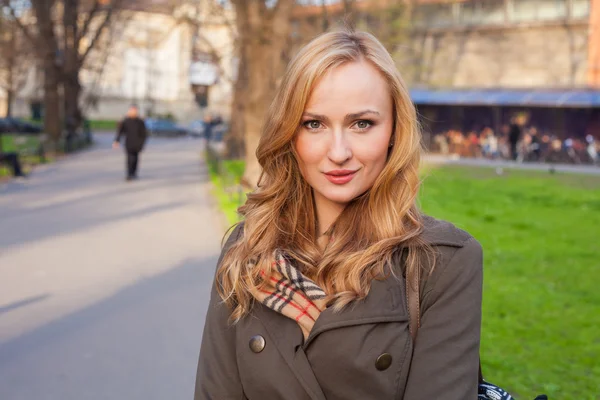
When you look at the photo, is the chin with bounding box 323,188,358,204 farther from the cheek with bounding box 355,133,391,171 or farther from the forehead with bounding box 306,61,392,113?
the forehead with bounding box 306,61,392,113

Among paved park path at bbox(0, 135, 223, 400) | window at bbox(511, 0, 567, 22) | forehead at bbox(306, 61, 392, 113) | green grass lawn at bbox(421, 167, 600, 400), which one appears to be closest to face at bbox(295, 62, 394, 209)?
forehead at bbox(306, 61, 392, 113)

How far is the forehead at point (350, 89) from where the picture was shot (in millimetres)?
2207

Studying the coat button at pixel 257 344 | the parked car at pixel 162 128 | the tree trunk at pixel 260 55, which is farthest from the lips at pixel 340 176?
the parked car at pixel 162 128

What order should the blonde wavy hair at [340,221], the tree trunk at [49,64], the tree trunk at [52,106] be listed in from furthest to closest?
the tree trunk at [52,106] < the tree trunk at [49,64] < the blonde wavy hair at [340,221]

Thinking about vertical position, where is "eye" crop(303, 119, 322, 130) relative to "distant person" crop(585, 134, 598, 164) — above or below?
above

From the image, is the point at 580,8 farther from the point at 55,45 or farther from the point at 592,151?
the point at 55,45

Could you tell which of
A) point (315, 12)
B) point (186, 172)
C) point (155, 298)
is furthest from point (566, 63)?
point (155, 298)

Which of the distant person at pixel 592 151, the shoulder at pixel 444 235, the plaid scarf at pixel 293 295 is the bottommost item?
the distant person at pixel 592 151

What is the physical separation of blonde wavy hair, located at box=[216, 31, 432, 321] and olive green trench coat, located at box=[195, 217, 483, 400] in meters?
0.05

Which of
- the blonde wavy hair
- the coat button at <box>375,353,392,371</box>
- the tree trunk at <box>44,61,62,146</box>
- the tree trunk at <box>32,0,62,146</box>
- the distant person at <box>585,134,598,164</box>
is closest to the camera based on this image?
the coat button at <box>375,353,392,371</box>

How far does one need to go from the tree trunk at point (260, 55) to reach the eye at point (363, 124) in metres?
14.5

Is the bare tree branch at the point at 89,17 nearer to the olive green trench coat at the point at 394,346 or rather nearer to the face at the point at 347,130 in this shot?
the face at the point at 347,130

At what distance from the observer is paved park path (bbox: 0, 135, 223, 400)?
5.86 m

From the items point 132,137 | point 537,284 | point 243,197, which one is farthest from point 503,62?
point 537,284
